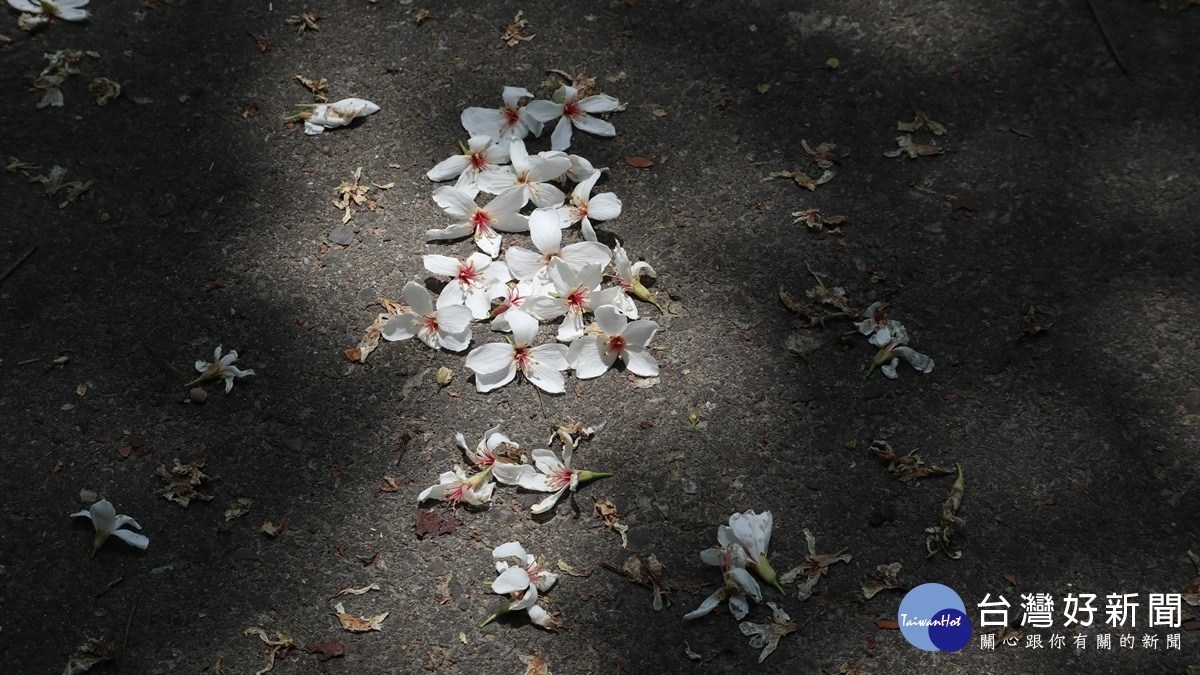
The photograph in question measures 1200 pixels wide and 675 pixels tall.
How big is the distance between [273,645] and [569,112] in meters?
1.47

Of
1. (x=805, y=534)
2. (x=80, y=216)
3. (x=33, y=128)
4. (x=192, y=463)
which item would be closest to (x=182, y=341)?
(x=192, y=463)

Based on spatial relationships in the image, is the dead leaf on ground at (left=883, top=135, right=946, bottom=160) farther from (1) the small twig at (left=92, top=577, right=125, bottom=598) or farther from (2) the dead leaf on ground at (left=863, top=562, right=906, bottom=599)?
(1) the small twig at (left=92, top=577, right=125, bottom=598)

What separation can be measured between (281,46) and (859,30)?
5.54 feet

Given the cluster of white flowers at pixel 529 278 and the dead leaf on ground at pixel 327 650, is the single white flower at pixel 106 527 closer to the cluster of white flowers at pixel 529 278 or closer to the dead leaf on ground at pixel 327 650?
the dead leaf on ground at pixel 327 650

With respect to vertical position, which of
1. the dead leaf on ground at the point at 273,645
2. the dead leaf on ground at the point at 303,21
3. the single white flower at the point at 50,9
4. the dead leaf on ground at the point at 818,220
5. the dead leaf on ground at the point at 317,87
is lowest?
the dead leaf on ground at the point at 273,645

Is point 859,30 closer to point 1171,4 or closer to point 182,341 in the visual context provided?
point 1171,4

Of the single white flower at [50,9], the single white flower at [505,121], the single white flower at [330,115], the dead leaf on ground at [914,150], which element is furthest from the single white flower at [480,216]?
the single white flower at [50,9]

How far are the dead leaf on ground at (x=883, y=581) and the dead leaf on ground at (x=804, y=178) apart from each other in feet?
3.23

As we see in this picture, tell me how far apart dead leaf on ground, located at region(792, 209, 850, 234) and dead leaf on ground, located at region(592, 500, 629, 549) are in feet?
2.87

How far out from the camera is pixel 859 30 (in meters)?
2.53

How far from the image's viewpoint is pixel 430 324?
2010 mm

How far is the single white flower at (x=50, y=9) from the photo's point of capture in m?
2.59

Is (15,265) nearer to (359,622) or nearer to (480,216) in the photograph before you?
(480,216)

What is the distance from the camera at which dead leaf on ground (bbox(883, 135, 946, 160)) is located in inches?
90.0
